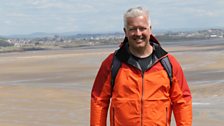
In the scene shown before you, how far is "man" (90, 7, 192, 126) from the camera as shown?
11.4 ft

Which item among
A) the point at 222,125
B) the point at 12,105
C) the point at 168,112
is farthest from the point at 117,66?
the point at 12,105

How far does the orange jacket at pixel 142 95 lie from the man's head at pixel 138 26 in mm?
123

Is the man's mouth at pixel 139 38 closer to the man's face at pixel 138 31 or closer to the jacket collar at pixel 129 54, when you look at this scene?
the man's face at pixel 138 31

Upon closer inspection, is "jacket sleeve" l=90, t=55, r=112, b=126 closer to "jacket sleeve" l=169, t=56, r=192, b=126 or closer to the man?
the man

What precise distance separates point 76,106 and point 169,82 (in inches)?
468

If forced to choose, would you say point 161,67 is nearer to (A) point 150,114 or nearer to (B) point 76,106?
(A) point 150,114

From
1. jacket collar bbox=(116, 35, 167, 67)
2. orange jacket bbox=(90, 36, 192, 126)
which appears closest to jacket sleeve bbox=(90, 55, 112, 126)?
orange jacket bbox=(90, 36, 192, 126)

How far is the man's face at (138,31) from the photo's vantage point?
11.5 feet

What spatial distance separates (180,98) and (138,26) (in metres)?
0.59

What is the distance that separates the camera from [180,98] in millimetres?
3588

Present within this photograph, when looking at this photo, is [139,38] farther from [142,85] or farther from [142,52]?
[142,85]

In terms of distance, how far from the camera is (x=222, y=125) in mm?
11383

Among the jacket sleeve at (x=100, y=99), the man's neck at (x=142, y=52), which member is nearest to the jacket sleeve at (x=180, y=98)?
the man's neck at (x=142, y=52)

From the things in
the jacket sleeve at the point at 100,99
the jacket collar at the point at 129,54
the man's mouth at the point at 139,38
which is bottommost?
the jacket sleeve at the point at 100,99
